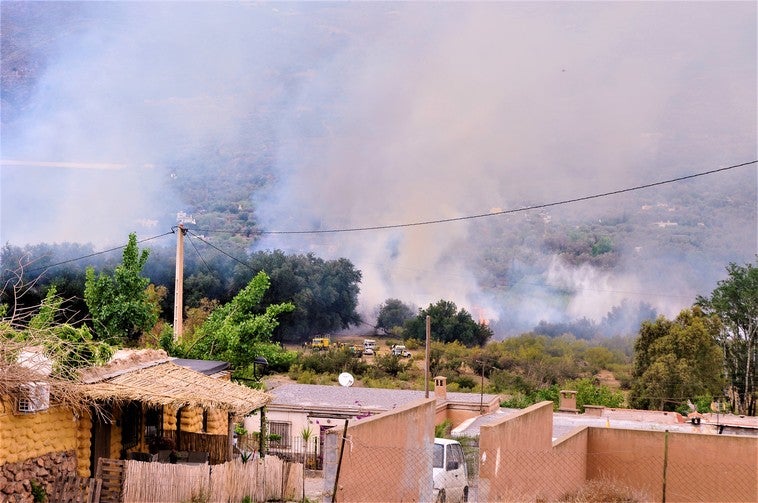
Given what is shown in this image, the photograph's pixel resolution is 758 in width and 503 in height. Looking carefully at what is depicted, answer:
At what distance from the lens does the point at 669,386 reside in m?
53.4

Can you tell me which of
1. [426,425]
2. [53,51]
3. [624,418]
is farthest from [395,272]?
[426,425]

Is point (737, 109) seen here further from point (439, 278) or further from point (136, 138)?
point (136, 138)

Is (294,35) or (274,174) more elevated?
(294,35)

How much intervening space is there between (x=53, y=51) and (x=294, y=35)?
42.3m

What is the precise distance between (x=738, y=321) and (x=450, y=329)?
24393 mm

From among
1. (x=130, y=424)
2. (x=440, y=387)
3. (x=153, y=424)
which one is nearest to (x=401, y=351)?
(x=440, y=387)

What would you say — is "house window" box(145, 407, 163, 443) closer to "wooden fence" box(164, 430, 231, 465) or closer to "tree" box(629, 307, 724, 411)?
"wooden fence" box(164, 430, 231, 465)

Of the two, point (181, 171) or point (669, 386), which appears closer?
point (669, 386)

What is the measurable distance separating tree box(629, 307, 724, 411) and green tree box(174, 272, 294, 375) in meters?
31.0

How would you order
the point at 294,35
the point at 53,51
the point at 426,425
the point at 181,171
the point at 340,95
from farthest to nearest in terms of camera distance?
the point at 294,35
the point at 340,95
the point at 53,51
the point at 181,171
the point at 426,425

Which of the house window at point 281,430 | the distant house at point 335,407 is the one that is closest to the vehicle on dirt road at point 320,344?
the distant house at point 335,407

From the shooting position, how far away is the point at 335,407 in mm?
32844

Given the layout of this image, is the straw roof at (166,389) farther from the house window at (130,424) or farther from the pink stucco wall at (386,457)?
the pink stucco wall at (386,457)

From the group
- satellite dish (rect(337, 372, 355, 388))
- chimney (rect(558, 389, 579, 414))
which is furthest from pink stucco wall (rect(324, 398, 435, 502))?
satellite dish (rect(337, 372, 355, 388))
